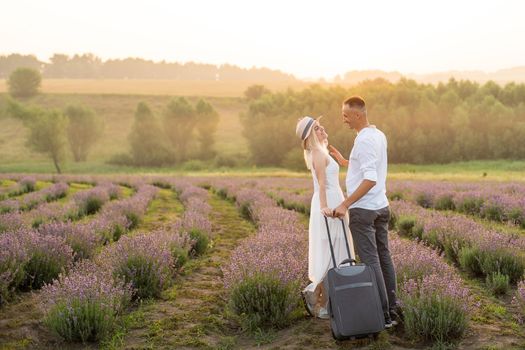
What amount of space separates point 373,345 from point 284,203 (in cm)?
1050

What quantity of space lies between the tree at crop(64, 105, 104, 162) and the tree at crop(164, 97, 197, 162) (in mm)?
9226

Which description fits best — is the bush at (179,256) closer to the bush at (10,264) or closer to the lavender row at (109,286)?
the lavender row at (109,286)

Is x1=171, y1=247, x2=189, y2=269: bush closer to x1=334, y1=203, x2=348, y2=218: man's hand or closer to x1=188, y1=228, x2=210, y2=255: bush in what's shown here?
x1=188, y1=228, x2=210, y2=255: bush

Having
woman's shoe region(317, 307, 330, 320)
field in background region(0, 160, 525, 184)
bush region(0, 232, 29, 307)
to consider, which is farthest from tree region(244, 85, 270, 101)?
woman's shoe region(317, 307, 330, 320)

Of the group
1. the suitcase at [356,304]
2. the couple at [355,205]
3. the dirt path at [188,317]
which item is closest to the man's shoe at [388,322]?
the couple at [355,205]

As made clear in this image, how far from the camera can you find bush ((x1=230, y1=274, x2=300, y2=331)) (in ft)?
16.5

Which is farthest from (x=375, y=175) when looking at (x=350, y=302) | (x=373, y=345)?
(x=373, y=345)

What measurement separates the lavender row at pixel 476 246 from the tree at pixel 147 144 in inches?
2130

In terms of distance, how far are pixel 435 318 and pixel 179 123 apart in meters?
63.8

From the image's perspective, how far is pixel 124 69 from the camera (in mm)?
174875

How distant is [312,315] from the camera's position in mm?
5355

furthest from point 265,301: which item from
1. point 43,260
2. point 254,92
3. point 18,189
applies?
point 254,92

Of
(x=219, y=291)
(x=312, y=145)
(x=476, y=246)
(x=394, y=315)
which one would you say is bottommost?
(x=219, y=291)

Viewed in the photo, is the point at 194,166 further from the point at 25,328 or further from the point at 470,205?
the point at 25,328
